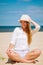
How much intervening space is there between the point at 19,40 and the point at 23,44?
0.23 ft

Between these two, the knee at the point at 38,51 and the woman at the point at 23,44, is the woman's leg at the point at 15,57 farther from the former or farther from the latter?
the knee at the point at 38,51

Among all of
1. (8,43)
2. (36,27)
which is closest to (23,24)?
(36,27)

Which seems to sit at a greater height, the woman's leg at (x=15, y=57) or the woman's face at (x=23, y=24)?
the woman's face at (x=23, y=24)

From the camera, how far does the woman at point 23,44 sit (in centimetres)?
174

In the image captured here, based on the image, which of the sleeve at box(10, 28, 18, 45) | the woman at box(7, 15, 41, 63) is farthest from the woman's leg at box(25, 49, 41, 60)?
the sleeve at box(10, 28, 18, 45)

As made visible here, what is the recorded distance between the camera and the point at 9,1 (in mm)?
1884

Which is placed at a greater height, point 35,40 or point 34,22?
point 34,22

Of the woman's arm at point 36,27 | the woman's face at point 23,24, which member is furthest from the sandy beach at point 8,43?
the woman's face at point 23,24

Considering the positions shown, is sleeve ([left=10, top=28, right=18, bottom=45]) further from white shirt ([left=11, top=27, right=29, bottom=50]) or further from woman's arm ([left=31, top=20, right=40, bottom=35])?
woman's arm ([left=31, top=20, right=40, bottom=35])

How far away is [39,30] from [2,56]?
59 cm

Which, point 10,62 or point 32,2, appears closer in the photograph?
point 10,62

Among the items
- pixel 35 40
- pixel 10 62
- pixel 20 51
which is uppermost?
pixel 35 40

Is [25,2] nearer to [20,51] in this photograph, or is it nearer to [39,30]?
[39,30]

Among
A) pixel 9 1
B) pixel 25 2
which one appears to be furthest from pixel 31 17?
pixel 9 1
